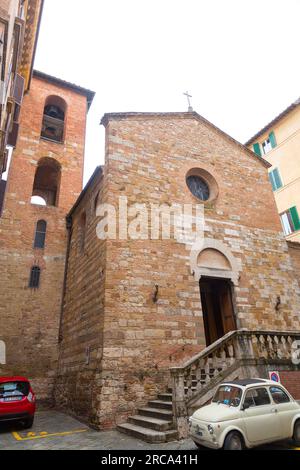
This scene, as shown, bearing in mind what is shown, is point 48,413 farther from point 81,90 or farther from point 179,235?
point 81,90

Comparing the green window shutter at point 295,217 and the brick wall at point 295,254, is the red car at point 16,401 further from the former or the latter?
the green window shutter at point 295,217

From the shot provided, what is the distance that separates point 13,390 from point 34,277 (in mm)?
5246

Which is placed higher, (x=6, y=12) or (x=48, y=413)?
(x=6, y=12)

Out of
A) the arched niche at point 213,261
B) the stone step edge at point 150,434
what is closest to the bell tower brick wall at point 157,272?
the arched niche at point 213,261

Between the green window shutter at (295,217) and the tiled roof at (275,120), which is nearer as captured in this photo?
the green window shutter at (295,217)

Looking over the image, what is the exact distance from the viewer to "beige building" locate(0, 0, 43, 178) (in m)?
7.14

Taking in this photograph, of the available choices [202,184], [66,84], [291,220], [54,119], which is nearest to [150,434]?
[202,184]

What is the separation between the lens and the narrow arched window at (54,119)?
15.9m

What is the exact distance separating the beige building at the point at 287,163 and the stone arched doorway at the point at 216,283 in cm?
912

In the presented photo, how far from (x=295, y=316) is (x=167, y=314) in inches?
197

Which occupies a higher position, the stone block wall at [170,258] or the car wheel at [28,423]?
the stone block wall at [170,258]

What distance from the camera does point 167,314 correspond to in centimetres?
820

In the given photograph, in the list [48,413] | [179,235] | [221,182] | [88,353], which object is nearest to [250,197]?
[221,182]

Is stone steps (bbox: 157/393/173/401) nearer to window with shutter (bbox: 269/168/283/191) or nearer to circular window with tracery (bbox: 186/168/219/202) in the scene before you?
circular window with tracery (bbox: 186/168/219/202)
